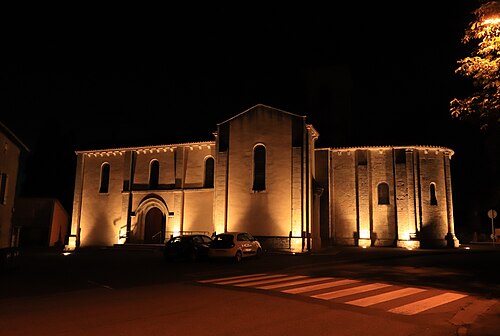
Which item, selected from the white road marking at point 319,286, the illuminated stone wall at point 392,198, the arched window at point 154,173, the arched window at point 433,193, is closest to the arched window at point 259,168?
the illuminated stone wall at point 392,198

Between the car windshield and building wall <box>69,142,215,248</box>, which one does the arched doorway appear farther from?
the car windshield

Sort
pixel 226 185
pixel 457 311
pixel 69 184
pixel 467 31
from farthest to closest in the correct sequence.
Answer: pixel 69 184
pixel 226 185
pixel 467 31
pixel 457 311

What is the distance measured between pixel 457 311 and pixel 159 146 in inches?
1032

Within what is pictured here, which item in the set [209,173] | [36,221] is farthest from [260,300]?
[36,221]

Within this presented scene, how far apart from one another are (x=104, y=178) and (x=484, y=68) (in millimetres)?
29786

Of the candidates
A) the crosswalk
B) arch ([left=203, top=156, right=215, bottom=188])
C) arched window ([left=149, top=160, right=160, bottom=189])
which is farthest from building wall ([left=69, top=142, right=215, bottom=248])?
the crosswalk

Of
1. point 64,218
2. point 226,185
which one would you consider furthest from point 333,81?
point 64,218

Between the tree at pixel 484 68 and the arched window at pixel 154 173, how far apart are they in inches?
970

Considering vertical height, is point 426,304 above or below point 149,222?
below

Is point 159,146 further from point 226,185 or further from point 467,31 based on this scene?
point 467,31

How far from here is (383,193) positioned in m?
31.9

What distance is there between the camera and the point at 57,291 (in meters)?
10.9

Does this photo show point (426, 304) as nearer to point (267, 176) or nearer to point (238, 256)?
point (238, 256)

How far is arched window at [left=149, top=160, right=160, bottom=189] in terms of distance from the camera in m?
32.0
